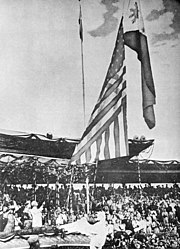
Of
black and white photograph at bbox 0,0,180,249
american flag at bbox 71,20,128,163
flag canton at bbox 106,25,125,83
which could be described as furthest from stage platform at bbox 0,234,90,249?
flag canton at bbox 106,25,125,83

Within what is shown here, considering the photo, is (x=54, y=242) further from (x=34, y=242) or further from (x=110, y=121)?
(x=110, y=121)

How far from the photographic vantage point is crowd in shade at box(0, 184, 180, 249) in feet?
12.2

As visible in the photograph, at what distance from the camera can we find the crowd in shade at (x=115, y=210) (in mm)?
3729

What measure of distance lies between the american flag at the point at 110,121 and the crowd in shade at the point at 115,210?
1.04 ft

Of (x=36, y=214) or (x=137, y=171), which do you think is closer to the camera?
(x=36, y=214)

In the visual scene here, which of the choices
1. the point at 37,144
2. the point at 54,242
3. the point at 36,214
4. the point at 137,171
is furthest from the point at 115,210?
the point at 37,144

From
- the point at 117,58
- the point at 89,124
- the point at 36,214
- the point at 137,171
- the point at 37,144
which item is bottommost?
the point at 36,214

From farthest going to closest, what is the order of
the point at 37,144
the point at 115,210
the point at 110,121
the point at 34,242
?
the point at 110,121 → the point at 115,210 → the point at 37,144 → the point at 34,242

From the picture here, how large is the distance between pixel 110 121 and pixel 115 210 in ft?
2.69

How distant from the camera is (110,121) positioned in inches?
167

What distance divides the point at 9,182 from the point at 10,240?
1.52ft

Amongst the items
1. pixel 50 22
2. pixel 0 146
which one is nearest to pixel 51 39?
pixel 50 22

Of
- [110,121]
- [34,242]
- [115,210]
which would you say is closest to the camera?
[34,242]

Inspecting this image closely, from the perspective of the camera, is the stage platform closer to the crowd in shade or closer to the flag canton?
the crowd in shade
